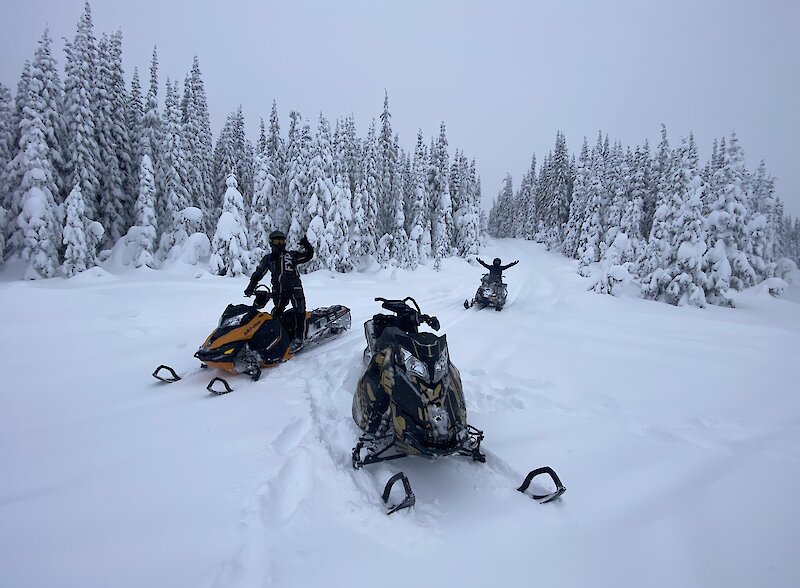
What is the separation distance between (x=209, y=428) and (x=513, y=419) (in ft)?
12.5

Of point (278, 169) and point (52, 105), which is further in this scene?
point (278, 169)

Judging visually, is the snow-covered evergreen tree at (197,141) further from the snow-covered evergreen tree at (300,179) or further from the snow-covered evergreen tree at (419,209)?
the snow-covered evergreen tree at (419,209)

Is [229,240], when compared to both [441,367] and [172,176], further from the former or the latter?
[441,367]

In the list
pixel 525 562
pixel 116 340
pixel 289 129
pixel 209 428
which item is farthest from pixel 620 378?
pixel 289 129

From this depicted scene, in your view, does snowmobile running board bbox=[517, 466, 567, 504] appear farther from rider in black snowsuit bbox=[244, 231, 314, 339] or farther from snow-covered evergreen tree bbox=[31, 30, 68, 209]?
snow-covered evergreen tree bbox=[31, 30, 68, 209]

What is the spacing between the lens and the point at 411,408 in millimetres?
3736

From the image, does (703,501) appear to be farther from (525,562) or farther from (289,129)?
(289,129)

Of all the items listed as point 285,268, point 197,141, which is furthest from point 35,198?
point 285,268

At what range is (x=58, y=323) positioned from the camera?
815 centimetres

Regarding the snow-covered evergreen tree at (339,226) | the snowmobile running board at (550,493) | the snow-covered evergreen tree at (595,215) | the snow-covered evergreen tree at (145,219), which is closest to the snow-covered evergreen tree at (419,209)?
the snow-covered evergreen tree at (339,226)

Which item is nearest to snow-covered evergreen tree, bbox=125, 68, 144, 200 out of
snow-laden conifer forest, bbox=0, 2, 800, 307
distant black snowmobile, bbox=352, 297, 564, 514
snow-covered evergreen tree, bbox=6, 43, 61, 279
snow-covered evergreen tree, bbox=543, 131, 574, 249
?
snow-laden conifer forest, bbox=0, 2, 800, 307

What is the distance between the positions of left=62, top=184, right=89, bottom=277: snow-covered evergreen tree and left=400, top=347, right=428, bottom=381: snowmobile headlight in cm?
2563

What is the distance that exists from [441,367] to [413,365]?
316mm

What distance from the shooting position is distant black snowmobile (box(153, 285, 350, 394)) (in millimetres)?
5980
